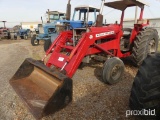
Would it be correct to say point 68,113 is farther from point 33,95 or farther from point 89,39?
point 89,39

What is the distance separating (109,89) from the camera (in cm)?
405

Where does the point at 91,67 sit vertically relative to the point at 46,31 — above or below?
below

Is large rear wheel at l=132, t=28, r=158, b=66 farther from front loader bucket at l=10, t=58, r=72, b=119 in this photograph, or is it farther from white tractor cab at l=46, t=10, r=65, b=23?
white tractor cab at l=46, t=10, r=65, b=23

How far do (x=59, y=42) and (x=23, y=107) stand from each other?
2.09 metres

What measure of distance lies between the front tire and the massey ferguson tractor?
44.9 inches

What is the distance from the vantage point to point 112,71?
4.25 metres

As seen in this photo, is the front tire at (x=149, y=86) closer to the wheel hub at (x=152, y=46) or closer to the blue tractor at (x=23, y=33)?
the wheel hub at (x=152, y=46)

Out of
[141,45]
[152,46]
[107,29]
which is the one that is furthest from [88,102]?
[152,46]

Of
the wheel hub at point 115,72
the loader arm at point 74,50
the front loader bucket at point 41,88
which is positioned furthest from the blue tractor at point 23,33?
the wheel hub at point 115,72

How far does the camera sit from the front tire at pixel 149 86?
2314mm

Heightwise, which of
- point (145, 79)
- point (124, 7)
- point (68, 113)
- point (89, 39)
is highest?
point (124, 7)

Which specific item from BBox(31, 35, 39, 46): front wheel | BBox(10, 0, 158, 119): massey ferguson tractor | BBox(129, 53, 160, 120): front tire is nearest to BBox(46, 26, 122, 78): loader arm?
BBox(10, 0, 158, 119): massey ferguson tractor

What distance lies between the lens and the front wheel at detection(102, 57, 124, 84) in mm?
4156

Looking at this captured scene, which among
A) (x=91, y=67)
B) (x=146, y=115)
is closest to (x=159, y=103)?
(x=146, y=115)
